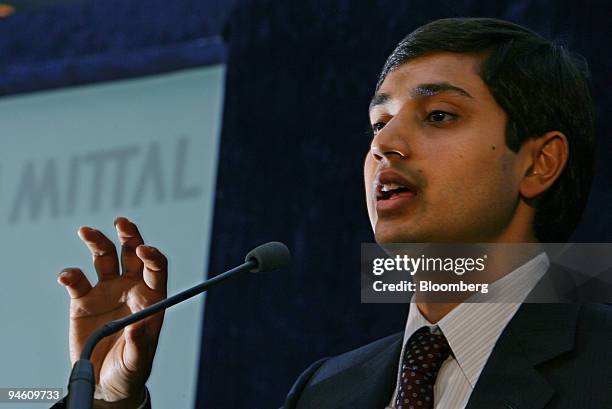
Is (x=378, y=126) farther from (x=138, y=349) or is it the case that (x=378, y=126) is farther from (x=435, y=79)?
(x=138, y=349)

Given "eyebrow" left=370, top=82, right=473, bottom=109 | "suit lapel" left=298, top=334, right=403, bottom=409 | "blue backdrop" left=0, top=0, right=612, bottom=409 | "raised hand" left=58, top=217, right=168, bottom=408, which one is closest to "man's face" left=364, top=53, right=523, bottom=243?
"eyebrow" left=370, top=82, right=473, bottom=109

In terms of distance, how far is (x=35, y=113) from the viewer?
11.4ft

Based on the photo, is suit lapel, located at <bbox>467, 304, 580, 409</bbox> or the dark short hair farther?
the dark short hair

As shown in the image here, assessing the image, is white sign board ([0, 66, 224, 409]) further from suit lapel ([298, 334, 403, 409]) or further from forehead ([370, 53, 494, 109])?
forehead ([370, 53, 494, 109])

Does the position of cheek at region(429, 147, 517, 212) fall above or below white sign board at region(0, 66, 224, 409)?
below

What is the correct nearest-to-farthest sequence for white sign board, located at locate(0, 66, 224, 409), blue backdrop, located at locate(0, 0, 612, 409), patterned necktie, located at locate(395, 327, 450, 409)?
patterned necktie, located at locate(395, 327, 450, 409) < blue backdrop, located at locate(0, 0, 612, 409) < white sign board, located at locate(0, 66, 224, 409)

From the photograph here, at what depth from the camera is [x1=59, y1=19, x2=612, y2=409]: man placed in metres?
1.65

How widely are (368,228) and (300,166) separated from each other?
0.28 meters

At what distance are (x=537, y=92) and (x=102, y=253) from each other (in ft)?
2.51

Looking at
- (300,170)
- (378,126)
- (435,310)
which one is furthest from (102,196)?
(435,310)

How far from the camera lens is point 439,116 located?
5.79 ft

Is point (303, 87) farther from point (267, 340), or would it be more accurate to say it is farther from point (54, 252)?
point (54, 252)

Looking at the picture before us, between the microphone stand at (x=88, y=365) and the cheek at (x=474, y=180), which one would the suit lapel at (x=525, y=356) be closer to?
the cheek at (x=474, y=180)

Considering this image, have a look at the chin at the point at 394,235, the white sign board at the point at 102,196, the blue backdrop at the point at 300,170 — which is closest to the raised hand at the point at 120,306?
the chin at the point at 394,235
